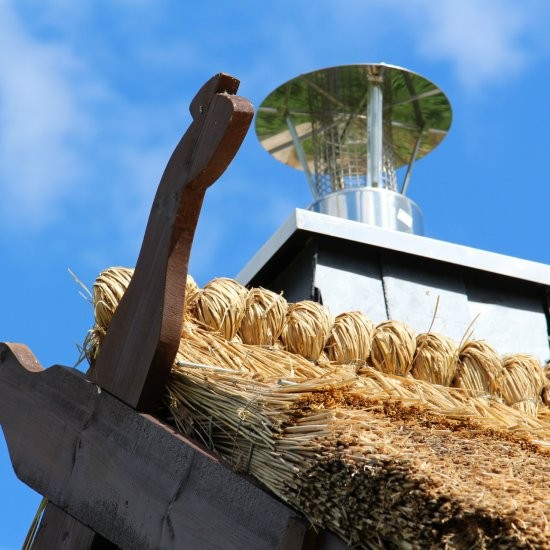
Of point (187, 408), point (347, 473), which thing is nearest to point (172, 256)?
point (187, 408)

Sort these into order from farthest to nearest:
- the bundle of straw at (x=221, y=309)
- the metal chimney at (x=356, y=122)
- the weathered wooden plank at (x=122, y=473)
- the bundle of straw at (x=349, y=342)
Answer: the metal chimney at (x=356, y=122)
the bundle of straw at (x=349, y=342)
the bundle of straw at (x=221, y=309)
the weathered wooden plank at (x=122, y=473)

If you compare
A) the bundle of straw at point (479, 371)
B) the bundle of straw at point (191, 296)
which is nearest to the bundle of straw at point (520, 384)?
the bundle of straw at point (479, 371)

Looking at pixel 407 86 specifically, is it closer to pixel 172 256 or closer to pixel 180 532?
pixel 172 256

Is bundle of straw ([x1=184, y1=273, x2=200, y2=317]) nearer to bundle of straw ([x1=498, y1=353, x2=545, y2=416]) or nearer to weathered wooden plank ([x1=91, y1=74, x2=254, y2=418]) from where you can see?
weathered wooden plank ([x1=91, y1=74, x2=254, y2=418])

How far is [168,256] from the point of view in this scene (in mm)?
2182

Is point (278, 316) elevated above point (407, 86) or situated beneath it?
situated beneath

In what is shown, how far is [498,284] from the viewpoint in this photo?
3.56 meters

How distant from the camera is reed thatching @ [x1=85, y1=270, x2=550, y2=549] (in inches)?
63.9

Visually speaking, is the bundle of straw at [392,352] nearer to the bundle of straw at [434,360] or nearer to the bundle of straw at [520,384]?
the bundle of straw at [434,360]

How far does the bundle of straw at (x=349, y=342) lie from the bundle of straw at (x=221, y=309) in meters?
0.22

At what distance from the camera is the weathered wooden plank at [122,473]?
194 centimetres

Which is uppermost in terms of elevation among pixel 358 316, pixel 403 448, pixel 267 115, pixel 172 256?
pixel 267 115

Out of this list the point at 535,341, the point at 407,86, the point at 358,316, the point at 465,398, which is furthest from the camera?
the point at 407,86

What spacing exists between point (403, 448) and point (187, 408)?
0.55 m
